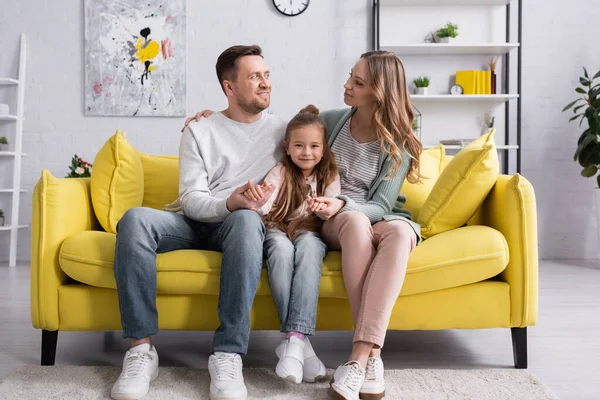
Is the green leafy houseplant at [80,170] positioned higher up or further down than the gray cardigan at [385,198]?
higher up

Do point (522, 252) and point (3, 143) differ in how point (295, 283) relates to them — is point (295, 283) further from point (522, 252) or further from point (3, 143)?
point (3, 143)

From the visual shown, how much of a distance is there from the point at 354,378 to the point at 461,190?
2.49 ft

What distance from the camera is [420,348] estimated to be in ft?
7.34

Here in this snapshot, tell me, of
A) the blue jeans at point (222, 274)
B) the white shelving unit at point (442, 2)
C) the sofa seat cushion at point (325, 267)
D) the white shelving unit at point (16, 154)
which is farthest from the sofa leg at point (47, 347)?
the white shelving unit at point (442, 2)

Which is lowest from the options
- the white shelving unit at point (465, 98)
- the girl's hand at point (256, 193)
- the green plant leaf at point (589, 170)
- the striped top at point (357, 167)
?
the girl's hand at point (256, 193)

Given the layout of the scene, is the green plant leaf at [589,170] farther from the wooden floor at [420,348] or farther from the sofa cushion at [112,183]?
the sofa cushion at [112,183]

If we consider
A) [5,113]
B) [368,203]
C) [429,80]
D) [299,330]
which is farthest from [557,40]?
[5,113]

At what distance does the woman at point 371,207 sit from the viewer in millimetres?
1711

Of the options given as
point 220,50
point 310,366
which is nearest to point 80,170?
point 220,50

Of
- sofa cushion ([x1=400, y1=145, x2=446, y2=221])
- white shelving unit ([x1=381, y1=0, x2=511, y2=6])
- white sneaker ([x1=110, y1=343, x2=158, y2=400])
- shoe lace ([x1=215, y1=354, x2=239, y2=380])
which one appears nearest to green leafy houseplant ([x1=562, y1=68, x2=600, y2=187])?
white shelving unit ([x1=381, y1=0, x2=511, y2=6])

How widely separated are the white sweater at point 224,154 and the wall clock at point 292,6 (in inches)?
93.5

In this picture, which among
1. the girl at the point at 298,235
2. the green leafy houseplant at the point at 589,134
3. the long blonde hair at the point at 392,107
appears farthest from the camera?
the green leafy houseplant at the point at 589,134

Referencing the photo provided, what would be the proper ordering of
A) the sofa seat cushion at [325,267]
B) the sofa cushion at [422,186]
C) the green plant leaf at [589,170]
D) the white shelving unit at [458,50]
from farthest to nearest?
the white shelving unit at [458,50]
the green plant leaf at [589,170]
the sofa cushion at [422,186]
the sofa seat cushion at [325,267]

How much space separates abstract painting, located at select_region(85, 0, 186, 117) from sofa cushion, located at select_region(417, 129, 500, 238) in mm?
2722
